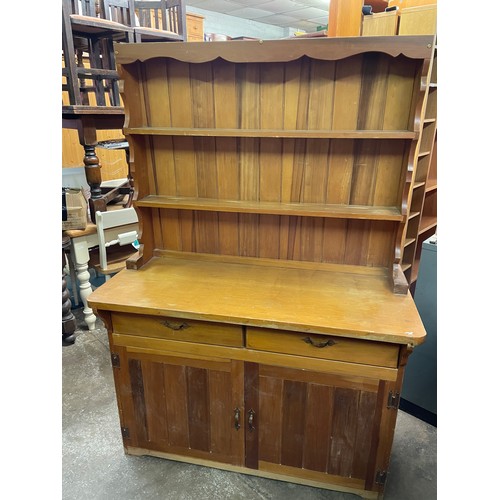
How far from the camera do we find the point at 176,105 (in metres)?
1.64

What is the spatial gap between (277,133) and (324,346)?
82 cm

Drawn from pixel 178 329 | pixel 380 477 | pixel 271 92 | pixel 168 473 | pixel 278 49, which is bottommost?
pixel 168 473

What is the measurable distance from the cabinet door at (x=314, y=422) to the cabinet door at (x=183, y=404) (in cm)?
8

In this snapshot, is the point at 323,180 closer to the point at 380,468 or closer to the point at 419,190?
the point at 380,468

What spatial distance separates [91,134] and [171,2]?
3.79ft

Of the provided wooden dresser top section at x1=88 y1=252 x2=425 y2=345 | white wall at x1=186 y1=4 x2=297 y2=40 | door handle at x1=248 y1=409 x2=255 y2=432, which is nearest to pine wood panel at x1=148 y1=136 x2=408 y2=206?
wooden dresser top section at x1=88 y1=252 x2=425 y2=345

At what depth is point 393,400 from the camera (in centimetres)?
137

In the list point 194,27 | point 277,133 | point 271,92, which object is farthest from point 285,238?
point 194,27

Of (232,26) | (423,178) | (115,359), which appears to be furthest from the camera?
(232,26)

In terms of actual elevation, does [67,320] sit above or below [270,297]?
below

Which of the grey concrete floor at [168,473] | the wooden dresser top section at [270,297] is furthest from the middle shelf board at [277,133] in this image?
the grey concrete floor at [168,473]

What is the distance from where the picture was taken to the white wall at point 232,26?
712 cm

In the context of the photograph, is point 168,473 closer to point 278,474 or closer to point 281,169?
point 278,474

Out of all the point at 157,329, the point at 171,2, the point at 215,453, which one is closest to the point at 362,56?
the point at 157,329
